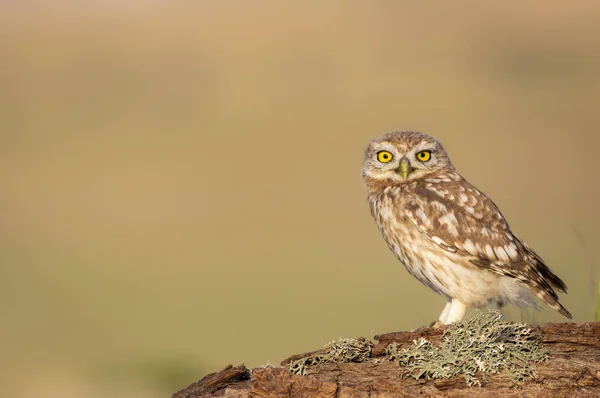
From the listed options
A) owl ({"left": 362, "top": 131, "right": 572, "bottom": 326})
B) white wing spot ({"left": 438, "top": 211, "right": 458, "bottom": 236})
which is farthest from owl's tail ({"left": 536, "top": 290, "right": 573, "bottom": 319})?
white wing spot ({"left": 438, "top": 211, "right": 458, "bottom": 236})

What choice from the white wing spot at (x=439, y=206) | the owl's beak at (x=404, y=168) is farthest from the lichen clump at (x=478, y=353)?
the owl's beak at (x=404, y=168)

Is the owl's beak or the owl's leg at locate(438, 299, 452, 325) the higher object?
the owl's beak

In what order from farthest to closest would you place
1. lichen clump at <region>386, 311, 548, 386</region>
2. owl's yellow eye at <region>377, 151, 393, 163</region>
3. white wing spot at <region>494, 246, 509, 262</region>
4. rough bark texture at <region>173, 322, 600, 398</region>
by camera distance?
owl's yellow eye at <region>377, 151, 393, 163</region>, white wing spot at <region>494, 246, 509, 262</region>, lichen clump at <region>386, 311, 548, 386</region>, rough bark texture at <region>173, 322, 600, 398</region>

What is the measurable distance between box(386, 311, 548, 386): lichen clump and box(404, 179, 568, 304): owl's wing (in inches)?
52.3

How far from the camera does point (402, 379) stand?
468 centimetres

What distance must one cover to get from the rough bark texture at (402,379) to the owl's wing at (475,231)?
48.8 inches

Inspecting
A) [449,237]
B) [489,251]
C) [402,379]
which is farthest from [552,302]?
[402,379]

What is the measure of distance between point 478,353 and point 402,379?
524mm

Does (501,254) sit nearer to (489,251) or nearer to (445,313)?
(489,251)

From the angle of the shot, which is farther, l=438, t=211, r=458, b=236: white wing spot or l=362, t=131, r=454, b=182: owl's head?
l=362, t=131, r=454, b=182: owl's head

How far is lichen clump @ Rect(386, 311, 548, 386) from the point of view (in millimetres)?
4582

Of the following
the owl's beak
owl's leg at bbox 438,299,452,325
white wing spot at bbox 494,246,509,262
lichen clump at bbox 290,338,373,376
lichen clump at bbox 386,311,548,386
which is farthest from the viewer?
the owl's beak

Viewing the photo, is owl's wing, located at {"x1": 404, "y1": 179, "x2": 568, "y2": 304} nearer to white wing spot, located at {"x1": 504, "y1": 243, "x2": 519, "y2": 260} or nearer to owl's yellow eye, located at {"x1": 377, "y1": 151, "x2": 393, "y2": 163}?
white wing spot, located at {"x1": 504, "y1": 243, "x2": 519, "y2": 260}

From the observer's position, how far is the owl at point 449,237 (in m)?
6.30
